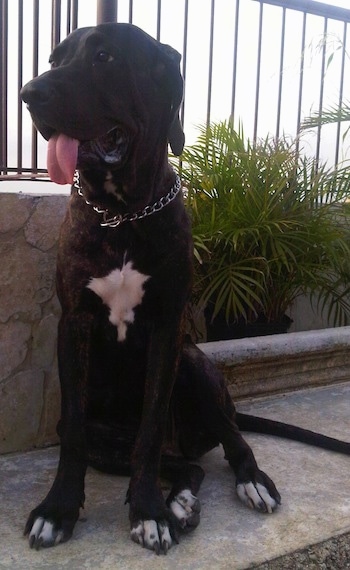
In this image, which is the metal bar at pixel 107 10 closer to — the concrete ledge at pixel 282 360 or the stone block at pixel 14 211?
the stone block at pixel 14 211

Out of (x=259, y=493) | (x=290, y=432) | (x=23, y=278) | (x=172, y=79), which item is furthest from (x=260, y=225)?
(x=259, y=493)

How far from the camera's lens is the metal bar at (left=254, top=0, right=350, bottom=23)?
429 centimetres

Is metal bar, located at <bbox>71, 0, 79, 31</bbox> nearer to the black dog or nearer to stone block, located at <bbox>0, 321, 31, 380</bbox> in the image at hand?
the black dog

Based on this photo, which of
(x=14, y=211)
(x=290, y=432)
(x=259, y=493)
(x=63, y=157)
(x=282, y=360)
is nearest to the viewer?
(x=63, y=157)

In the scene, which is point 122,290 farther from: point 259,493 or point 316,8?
point 316,8

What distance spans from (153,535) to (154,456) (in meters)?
0.25

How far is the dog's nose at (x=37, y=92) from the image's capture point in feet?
6.07

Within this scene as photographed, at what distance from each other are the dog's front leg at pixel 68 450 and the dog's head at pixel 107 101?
55 cm

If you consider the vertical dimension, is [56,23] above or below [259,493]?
above

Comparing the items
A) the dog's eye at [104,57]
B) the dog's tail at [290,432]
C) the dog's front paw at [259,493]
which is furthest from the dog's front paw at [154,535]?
the dog's eye at [104,57]

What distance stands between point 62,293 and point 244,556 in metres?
0.99

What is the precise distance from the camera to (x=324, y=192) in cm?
403

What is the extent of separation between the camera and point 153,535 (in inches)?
78.3

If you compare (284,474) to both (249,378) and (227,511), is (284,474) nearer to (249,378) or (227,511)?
(227,511)
